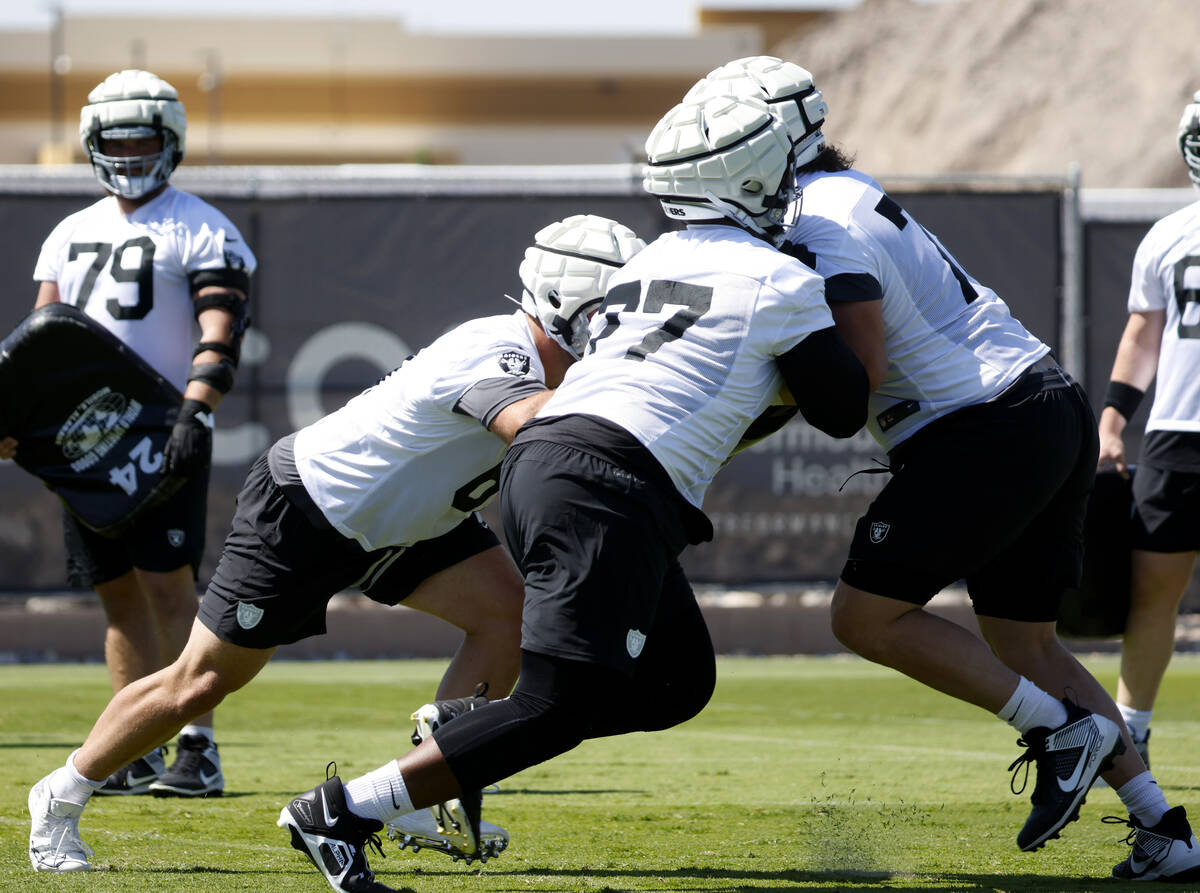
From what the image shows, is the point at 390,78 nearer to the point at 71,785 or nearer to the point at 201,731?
the point at 201,731

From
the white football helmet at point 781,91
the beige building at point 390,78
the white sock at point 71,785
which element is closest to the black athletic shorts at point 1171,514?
the white football helmet at point 781,91

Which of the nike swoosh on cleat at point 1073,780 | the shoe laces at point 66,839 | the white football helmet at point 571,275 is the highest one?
the white football helmet at point 571,275

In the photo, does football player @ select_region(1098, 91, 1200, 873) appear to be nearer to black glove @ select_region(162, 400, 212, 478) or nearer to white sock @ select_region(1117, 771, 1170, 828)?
white sock @ select_region(1117, 771, 1170, 828)

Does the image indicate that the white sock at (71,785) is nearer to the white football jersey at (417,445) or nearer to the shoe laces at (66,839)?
the shoe laces at (66,839)

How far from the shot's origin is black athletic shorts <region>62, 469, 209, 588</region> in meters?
6.32

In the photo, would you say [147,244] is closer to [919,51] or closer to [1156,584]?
[1156,584]

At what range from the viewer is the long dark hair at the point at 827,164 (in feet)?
15.9

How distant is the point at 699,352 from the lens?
4113 millimetres

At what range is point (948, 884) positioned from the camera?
4.53 meters

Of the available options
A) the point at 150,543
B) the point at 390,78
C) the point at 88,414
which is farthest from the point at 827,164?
the point at 390,78

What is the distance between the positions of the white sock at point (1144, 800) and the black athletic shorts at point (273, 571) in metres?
2.04

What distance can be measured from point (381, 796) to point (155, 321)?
9.39 ft

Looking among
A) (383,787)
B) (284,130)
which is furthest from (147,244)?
(284,130)

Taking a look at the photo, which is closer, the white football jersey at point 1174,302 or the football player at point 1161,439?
the football player at point 1161,439
